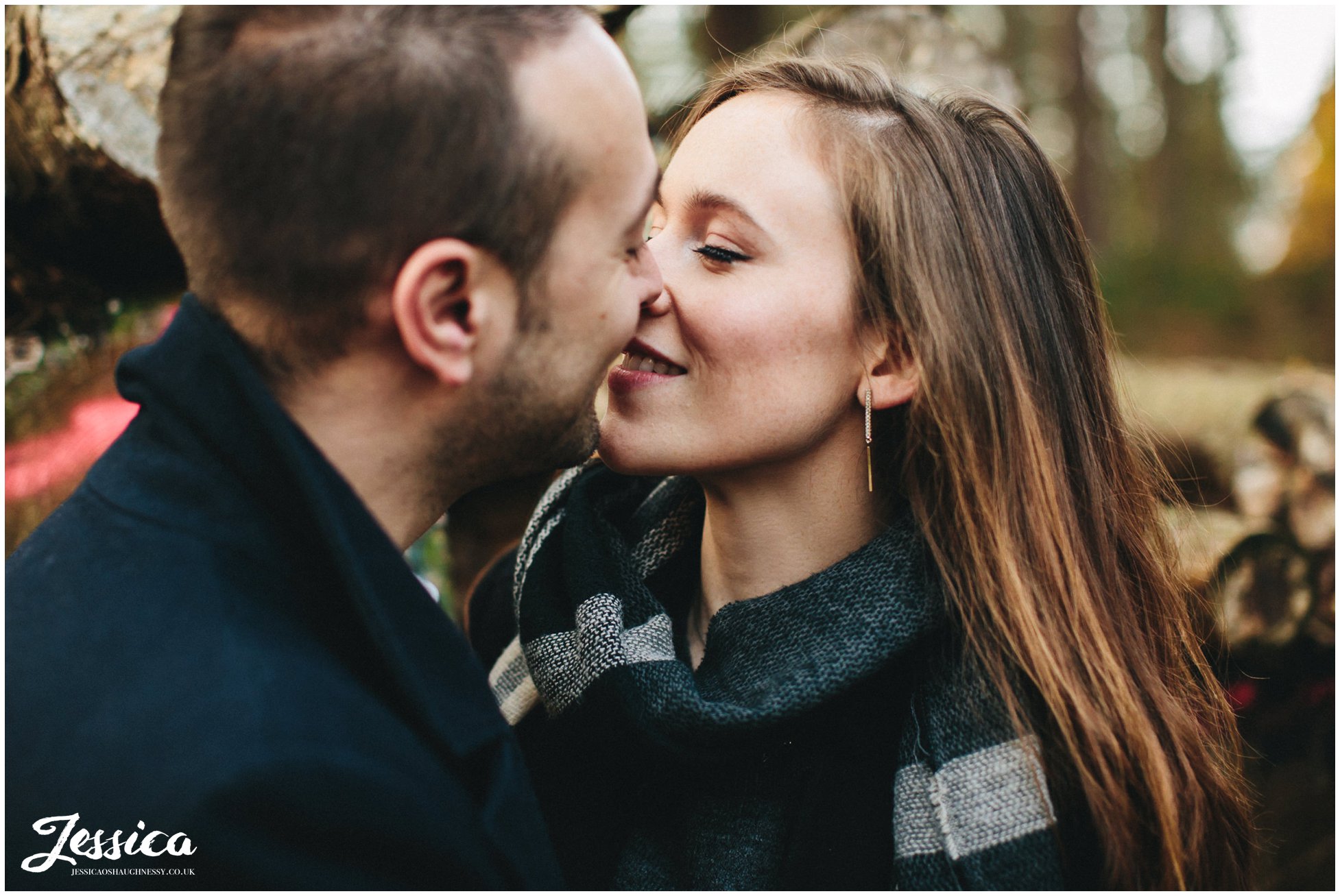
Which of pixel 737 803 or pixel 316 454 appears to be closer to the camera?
pixel 316 454

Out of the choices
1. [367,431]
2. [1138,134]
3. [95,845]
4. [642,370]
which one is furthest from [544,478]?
[1138,134]

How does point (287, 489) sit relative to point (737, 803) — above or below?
above

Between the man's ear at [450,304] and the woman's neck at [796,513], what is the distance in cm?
76

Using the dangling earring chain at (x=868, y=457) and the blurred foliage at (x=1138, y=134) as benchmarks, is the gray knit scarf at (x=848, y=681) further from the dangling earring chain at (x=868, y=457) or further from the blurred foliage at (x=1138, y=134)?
the blurred foliage at (x=1138, y=134)

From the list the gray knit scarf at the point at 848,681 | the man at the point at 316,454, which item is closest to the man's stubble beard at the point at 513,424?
the man at the point at 316,454

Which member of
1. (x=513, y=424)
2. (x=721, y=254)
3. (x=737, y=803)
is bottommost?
(x=737, y=803)

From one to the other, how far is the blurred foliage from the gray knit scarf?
1832 mm

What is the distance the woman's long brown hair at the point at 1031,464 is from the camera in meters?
1.75

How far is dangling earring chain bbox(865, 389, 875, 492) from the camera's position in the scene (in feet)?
6.69

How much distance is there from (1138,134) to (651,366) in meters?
21.1

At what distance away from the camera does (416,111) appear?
4.69ft

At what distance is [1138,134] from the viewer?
19.7 meters

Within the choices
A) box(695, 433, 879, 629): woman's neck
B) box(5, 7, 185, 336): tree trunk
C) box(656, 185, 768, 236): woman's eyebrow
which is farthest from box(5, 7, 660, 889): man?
box(5, 7, 185, 336): tree trunk

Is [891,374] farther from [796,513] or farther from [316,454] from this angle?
[316,454]
